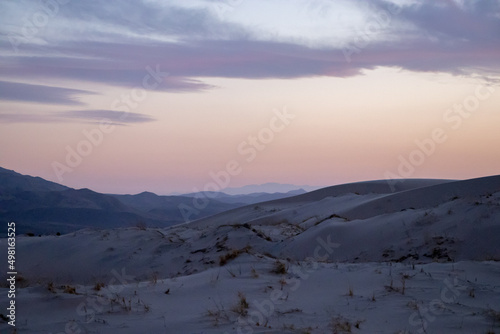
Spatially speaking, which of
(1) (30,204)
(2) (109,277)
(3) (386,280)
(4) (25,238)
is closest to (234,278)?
(3) (386,280)

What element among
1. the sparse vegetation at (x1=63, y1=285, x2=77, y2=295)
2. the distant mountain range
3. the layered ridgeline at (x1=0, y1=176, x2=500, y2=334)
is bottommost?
the layered ridgeline at (x1=0, y1=176, x2=500, y2=334)

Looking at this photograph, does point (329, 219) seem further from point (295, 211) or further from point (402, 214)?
point (295, 211)

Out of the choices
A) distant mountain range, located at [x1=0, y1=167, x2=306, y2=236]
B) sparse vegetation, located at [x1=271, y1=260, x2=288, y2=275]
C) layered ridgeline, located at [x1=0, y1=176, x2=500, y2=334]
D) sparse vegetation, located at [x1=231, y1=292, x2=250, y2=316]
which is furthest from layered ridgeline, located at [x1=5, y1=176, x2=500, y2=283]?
distant mountain range, located at [x1=0, y1=167, x2=306, y2=236]

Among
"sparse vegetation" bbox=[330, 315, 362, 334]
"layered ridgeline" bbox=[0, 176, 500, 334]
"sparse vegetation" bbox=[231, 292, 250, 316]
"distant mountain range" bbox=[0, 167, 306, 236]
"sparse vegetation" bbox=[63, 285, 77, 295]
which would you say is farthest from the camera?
"distant mountain range" bbox=[0, 167, 306, 236]

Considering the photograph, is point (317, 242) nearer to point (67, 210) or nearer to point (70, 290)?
point (70, 290)

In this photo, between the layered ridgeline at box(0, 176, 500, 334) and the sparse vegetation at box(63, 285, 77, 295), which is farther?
the sparse vegetation at box(63, 285, 77, 295)

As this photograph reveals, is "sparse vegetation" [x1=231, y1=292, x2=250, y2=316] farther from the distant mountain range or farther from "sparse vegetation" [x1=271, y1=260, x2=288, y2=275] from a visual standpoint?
the distant mountain range

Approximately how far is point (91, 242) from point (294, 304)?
8555 millimetres

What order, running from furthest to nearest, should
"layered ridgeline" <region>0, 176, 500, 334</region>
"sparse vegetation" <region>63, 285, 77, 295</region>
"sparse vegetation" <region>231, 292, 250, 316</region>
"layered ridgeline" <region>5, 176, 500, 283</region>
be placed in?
"layered ridgeline" <region>5, 176, 500, 283</region>
"sparse vegetation" <region>63, 285, 77, 295</region>
"sparse vegetation" <region>231, 292, 250, 316</region>
"layered ridgeline" <region>0, 176, 500, 334</region>

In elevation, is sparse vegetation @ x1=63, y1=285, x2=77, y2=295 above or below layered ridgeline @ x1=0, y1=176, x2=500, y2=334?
above

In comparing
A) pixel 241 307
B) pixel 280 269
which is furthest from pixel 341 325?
pixel 280 269

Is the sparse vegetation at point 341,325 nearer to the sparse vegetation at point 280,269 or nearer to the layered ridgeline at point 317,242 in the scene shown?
the sparse vegetation at point 280,269

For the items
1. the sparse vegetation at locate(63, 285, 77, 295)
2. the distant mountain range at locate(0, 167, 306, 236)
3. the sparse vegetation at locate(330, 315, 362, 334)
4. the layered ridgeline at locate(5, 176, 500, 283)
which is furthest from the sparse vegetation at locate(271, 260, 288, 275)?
the distant mountain range at locate(0, 167, 306, 236)

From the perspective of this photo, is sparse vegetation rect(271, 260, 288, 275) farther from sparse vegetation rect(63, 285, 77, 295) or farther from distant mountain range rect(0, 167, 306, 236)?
distant mountain range rect(0, 167, 306, 236)
